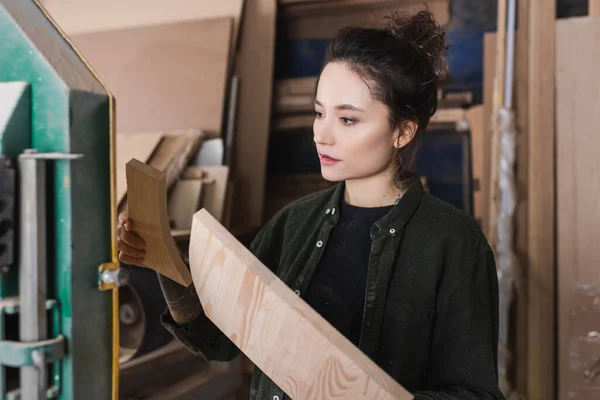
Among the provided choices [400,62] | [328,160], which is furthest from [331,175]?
[400,62]

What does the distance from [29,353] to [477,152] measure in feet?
7.56

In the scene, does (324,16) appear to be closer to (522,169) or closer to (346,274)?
(522,169)

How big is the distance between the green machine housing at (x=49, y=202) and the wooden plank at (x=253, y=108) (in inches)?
80.1

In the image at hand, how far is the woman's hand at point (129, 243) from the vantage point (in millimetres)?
899

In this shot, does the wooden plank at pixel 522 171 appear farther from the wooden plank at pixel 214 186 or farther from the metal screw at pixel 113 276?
the metal screw at pixel 113 276

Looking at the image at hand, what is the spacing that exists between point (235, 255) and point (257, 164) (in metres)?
2.08

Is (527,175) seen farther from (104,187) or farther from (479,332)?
(104,187)

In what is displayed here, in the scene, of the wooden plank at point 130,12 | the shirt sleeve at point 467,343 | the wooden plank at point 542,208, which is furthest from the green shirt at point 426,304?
the wooden plank at point 130,12

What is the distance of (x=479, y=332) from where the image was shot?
3.35 ft

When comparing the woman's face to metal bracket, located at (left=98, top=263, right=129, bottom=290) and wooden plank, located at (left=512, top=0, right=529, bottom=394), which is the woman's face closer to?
metal bracket, located at (left=98, top=263, right=129, bottom=290)

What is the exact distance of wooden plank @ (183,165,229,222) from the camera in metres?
2.43

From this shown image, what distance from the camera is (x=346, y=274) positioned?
1154mm

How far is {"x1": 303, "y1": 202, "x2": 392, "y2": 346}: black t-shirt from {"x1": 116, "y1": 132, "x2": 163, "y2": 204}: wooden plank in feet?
5.15

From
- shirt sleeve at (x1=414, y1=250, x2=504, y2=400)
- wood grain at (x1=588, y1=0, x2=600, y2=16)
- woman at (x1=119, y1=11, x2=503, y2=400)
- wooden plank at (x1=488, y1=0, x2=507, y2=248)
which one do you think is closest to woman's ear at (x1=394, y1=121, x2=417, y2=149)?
woman at (x1=119, y1=11, x2=503, y2=400)
